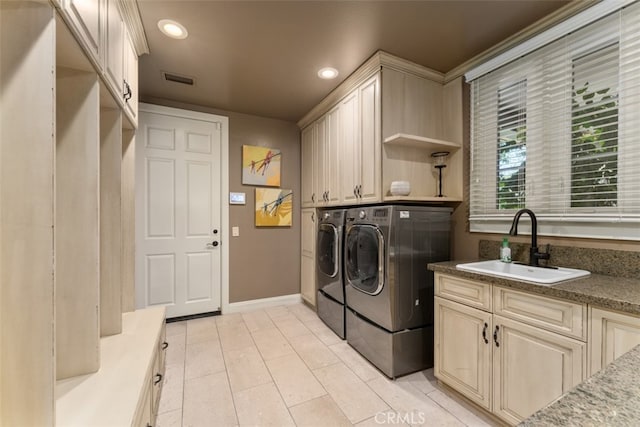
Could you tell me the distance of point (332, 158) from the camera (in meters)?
2.94

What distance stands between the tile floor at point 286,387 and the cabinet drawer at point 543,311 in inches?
28.8

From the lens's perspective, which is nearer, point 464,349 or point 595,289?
point 595,289

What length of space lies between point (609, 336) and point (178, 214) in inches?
139

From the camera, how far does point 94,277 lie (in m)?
1.16

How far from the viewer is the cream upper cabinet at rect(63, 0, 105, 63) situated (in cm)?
93

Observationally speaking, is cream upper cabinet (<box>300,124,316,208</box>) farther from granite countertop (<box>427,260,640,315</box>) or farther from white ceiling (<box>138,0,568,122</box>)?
granite countertop (<box>427,260,640,315</box>)

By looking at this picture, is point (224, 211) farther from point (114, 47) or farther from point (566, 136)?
point (566, 136)

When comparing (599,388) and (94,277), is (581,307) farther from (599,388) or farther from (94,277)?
(94,277)

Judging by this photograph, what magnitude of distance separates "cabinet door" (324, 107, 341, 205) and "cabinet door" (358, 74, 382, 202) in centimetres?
42

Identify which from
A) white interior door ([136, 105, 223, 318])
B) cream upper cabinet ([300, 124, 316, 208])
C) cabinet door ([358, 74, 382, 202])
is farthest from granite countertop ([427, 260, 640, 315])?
white interior door ([136, 105, 223, 318])

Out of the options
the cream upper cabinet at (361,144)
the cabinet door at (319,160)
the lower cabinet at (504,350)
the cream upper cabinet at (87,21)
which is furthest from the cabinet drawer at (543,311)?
the cream upper cabinet at (87,21)

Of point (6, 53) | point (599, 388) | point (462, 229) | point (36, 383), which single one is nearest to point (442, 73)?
point (462, 229)

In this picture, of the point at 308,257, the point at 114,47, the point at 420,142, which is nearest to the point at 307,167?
the point at 308,257

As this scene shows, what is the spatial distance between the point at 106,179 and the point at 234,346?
1.83m
